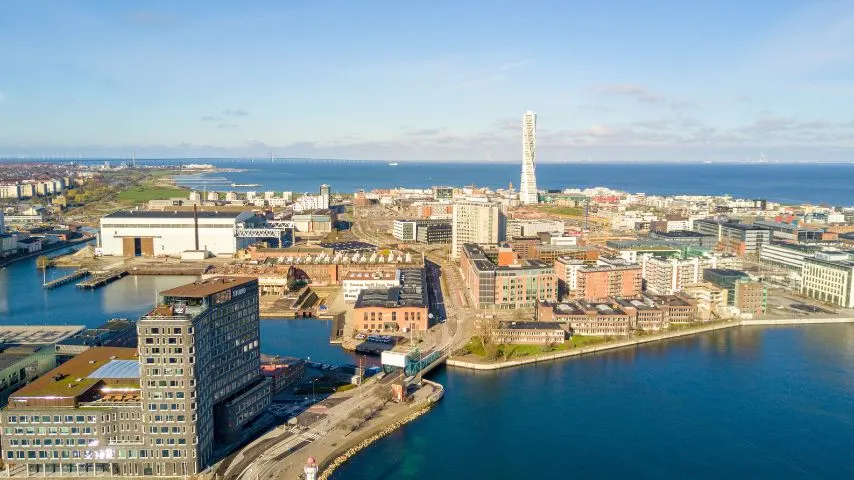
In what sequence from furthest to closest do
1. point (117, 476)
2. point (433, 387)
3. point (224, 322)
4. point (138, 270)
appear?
point (138, 270), point (433, 387), point (224, 322), point (117, 476)

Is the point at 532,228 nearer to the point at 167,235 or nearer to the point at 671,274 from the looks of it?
the point at 671,274

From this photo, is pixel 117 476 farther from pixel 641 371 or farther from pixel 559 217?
pixel 559 217

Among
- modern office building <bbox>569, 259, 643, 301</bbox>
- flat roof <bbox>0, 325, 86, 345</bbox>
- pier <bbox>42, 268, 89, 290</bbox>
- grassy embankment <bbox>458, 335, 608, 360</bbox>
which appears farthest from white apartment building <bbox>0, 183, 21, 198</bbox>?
grassy embankment <bbox>458, 335, 608, 360</bbox>

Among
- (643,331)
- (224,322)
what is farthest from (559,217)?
(224,322)

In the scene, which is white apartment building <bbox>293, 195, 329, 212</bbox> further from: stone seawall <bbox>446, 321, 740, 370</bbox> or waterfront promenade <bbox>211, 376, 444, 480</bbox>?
waterfront promenade <bbox>211, 376, 444, 480</bbox>

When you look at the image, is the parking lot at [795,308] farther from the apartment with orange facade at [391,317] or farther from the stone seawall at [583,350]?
the apartment with orange facade at [391,317]

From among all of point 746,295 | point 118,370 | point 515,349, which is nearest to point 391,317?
point 515,349

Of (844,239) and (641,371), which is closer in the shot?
(641,371)
